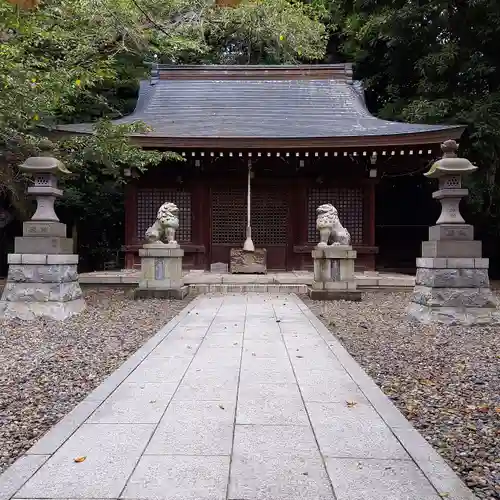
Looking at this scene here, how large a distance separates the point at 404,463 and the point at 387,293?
26.4 ft

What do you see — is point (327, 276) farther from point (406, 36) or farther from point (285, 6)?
point (285, 6)

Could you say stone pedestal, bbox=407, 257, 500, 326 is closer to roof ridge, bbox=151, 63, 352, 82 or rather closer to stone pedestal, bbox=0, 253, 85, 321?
stone pedestal, bbox=0, 253, 85, 321

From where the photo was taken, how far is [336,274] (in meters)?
8.64

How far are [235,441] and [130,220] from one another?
10.1 metres

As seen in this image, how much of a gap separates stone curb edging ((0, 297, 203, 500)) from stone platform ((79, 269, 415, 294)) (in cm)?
544

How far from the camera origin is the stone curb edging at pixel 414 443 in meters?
2.01

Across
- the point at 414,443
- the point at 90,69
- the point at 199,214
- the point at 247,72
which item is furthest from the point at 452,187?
the point at 247,72

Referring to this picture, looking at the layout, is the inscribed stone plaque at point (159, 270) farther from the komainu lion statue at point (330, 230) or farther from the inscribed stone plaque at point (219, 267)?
the inscribed stone plaque at point (219, 267)

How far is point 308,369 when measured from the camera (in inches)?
155

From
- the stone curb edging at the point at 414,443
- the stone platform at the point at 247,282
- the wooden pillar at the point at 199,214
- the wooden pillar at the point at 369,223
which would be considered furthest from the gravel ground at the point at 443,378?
the wooden pillar at the point at 199,214

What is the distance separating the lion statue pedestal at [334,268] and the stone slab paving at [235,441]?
4400mm

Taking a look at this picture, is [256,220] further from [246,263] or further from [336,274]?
[336,274]

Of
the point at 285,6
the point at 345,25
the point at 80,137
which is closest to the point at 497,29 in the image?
the point at 345,25

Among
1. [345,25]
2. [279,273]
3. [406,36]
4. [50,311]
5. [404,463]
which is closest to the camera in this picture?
[404,463]
